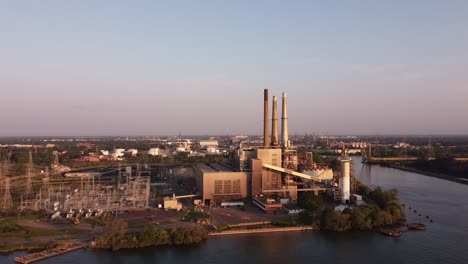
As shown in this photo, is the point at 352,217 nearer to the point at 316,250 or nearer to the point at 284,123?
the point at 316,250

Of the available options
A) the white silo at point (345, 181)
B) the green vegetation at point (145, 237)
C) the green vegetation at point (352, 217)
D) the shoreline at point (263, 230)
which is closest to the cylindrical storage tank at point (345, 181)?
the white silo at point (345, 181)

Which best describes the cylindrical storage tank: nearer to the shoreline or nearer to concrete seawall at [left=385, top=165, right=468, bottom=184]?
the shoreline

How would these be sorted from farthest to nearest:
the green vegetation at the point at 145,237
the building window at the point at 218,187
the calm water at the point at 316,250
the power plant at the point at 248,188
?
the building window at the point at 218,187 < the power plant at the point at 248,188 < the green vegetation at the point at 145,237 < the calm water at the point at 316,250

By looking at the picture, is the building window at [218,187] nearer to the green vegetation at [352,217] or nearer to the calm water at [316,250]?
the green vegetation at [352,217]

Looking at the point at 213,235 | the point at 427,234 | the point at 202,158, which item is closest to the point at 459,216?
the point at 427,234

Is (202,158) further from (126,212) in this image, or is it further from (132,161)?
(126,212)

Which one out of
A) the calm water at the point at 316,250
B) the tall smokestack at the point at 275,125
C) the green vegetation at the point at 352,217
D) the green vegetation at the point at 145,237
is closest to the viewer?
the calm water at the point at 316,250
